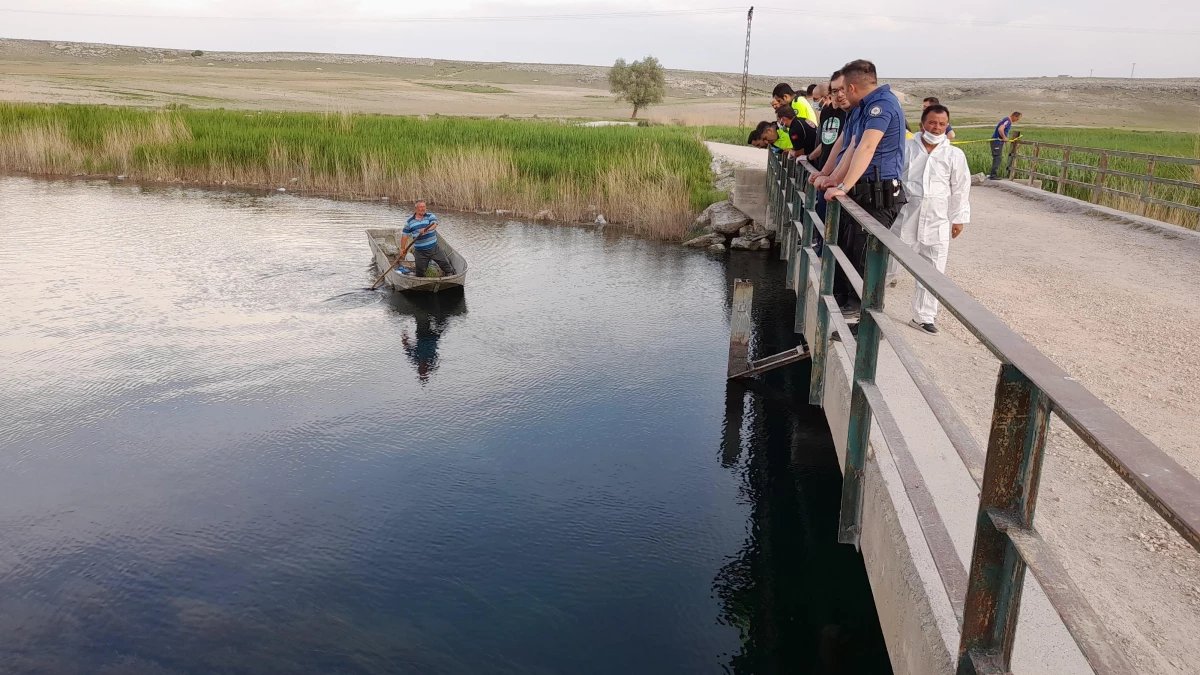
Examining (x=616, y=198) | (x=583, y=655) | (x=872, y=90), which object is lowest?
(x=583, y=655)

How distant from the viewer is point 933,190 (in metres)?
6.85

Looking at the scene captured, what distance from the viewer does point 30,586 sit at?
608 cm

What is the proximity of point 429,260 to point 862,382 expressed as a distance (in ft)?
33.0

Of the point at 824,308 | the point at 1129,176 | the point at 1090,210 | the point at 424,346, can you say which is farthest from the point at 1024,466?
→ the point at 1129,176

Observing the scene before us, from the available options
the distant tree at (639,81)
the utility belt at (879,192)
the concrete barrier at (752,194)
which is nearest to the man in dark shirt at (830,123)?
the utility belt at (879,192)

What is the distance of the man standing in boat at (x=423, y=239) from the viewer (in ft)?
42.6

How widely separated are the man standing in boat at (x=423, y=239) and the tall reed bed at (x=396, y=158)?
662 centimetres

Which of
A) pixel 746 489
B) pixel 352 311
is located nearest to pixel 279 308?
pixel 352 311

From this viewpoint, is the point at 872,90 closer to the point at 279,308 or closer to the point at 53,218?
the point at 279,308

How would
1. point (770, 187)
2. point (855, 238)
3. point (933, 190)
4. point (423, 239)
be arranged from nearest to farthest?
point (855, 238)
point (933, 190)
point (423, 239)
point (770, 187)

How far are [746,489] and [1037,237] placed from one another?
6330mm

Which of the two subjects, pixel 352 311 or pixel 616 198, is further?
pixel 616 198

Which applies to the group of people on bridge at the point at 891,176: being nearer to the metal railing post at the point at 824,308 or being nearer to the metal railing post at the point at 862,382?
the metal railing post at the point at 824,308

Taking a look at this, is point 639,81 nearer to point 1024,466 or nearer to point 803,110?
point 803,110
